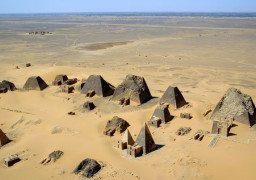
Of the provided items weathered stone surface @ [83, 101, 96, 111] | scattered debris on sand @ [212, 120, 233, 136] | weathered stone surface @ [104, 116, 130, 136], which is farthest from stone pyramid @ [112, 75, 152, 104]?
scattered debris on sand @ [212, 120, 233, 136]

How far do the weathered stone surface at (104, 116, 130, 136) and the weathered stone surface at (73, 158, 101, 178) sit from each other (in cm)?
421

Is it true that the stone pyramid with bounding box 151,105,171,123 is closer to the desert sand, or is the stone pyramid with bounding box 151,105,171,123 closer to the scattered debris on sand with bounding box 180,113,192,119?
the desert sand

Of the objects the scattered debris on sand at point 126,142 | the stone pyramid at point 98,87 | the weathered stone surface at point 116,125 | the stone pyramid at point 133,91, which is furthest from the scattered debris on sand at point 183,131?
the stone pyramid at point 98,87

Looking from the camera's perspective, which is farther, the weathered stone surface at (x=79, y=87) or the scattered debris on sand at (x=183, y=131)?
the weathered stone surface at (x=79, y=87)

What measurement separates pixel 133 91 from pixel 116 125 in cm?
532

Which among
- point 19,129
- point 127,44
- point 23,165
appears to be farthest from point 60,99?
point 127,44

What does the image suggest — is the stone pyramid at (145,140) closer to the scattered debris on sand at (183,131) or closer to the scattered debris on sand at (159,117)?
the scattered debris on sand at (183,131)

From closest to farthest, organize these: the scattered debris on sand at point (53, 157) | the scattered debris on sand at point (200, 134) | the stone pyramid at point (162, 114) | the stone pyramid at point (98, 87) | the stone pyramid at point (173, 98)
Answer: the scattered debris on sand at point (53, 157), the scattered debris on sand at point (200, 134), the stone pyramid at point (162, 114), the stone pyramid at point (173, 98), the stone pyramid at point (98, 87)

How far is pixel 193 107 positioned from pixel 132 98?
203 inches

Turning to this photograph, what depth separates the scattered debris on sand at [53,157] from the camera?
16469 mm

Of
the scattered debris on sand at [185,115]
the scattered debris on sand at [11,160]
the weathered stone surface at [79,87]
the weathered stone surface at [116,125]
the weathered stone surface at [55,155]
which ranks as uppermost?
the weathered stone surface at [79,87]

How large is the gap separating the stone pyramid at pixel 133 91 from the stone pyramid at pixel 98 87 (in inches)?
83.4

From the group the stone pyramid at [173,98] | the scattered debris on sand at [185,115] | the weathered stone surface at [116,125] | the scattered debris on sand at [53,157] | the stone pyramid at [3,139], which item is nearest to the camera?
the scattered debris on sand at [53,157]

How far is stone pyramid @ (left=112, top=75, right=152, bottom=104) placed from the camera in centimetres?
2448
